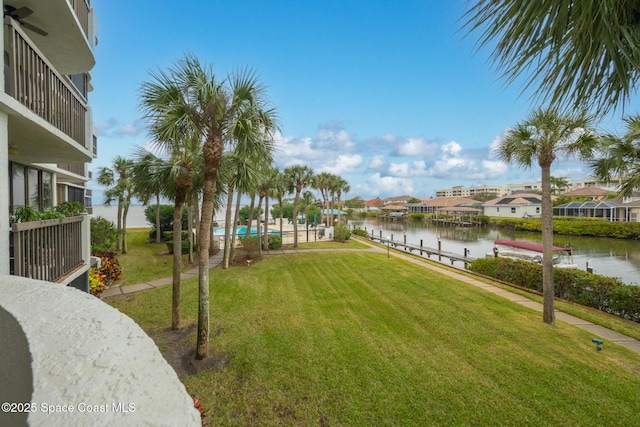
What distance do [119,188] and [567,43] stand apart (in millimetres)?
25629

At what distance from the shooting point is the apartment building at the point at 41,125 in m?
4.08

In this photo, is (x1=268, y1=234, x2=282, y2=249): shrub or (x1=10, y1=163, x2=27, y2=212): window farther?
(x1=268, y1=234, x2=282, y2=249): shrub

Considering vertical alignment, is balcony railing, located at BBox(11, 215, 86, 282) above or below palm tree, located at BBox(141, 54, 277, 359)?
below

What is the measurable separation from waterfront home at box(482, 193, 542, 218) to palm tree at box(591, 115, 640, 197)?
60251 millimetres

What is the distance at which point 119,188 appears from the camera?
69.7 ft

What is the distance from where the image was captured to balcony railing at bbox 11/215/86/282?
13.6 ft

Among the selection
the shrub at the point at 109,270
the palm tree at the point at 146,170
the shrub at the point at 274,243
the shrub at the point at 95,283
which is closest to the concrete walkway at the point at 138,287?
the shrub at the point at 109,270

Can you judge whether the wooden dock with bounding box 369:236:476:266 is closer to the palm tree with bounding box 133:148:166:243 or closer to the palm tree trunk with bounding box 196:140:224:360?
the palm tree trunk with bounding box 196:140:224:360

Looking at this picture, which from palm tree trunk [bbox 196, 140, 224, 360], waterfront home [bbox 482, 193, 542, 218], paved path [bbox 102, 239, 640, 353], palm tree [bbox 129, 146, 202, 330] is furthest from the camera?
waterfront home [bbox 482, 193, 542, 218]

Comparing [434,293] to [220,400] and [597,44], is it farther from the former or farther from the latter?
[597,44]

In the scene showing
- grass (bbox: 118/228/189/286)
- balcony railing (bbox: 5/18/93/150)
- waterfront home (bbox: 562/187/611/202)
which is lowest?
grass (bbox: 118/228/189/286)

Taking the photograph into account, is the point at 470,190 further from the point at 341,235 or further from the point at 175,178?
the point at 175,178

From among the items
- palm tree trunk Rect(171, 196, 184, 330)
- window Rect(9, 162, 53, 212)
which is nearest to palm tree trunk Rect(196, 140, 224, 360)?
palm tree trunk Rect(171, 196, 184, 330)

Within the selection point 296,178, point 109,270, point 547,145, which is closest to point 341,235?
point 296,178
